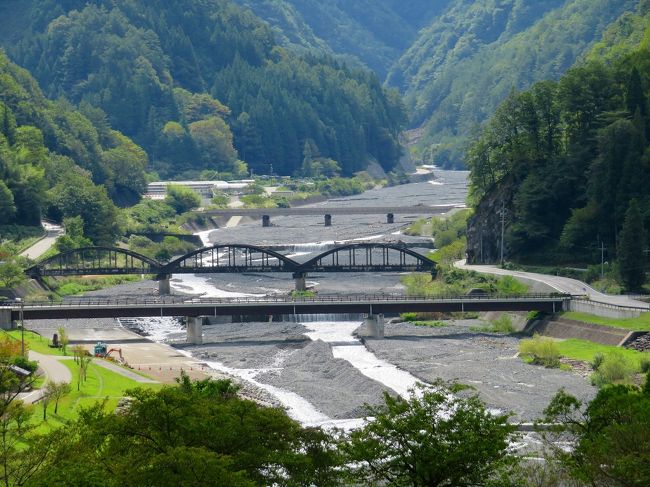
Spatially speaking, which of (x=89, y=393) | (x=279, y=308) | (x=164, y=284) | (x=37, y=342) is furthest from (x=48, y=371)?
(x=164, y=284)

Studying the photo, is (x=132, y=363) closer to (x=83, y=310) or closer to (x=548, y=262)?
(x=83, y=310)

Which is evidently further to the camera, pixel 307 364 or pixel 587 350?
pixel 587 350

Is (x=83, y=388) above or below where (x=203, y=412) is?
below

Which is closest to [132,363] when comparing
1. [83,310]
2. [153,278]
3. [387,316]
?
[83,310]

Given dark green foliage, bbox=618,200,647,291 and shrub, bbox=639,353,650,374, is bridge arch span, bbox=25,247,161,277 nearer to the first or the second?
dark green foliage, bbox=618,200,647,291

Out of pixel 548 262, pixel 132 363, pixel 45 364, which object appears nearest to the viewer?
pixel 45 364

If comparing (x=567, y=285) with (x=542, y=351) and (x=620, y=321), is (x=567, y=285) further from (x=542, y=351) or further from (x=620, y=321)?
(x=542, y=351)

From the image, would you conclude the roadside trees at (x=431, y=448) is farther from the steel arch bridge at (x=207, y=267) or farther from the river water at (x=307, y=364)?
the steel arch bridge at (x=207, y=267)
